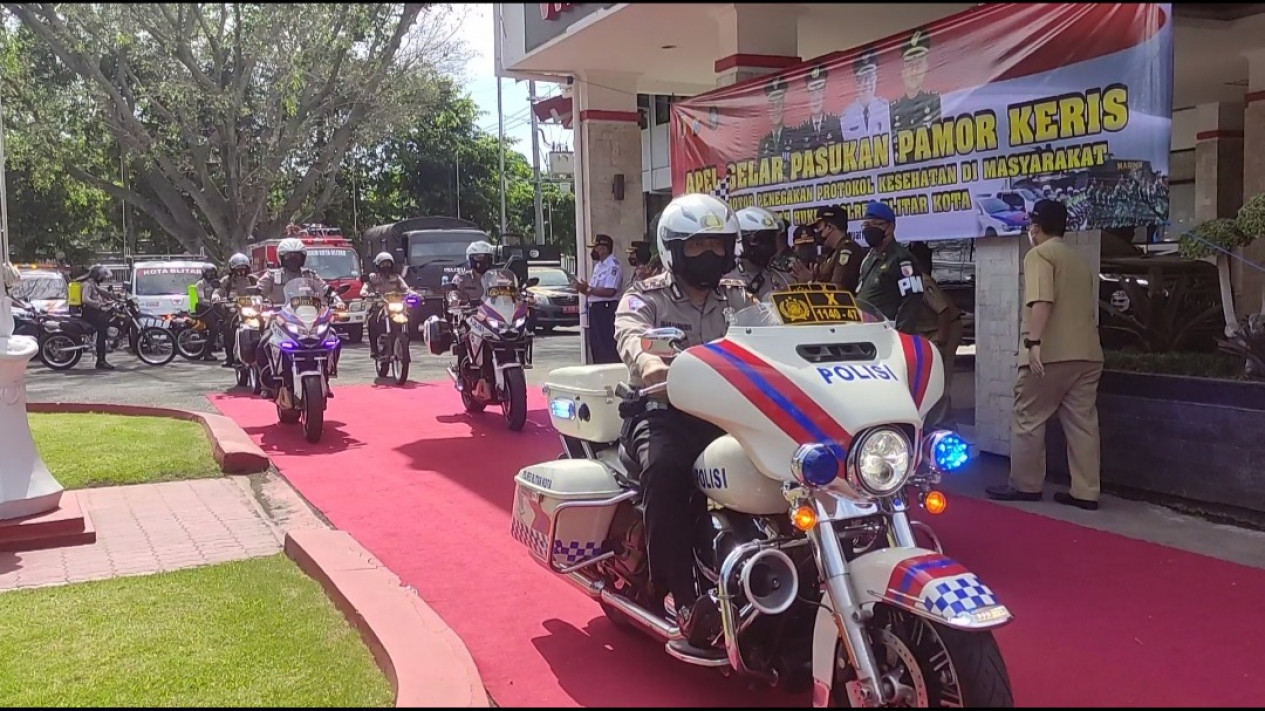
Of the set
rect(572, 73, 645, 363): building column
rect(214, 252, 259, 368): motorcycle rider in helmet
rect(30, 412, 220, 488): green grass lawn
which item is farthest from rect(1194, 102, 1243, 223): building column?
rect(30, 412, 220, 488): green grass lawn

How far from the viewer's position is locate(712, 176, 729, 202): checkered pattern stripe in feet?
31.2

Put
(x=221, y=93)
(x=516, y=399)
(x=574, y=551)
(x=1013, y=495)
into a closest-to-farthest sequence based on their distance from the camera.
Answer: (x=574, y=551), (x=221, y=93), (x=1013, y=495), (x=516, y=399)

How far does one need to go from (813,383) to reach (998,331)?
15.6 feet

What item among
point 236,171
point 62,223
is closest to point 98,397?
point 236,171

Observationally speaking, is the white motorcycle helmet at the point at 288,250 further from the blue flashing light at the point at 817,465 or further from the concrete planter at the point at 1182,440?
the blue flashing light at the point at 817,465

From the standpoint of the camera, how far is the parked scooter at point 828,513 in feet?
8.65

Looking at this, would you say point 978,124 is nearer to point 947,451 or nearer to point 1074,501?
point 1074,501

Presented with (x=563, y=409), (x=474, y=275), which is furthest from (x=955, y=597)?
(x=474, y=275)

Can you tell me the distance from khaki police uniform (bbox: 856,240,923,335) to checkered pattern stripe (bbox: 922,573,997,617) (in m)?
3.92

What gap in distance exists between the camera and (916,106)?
718cm

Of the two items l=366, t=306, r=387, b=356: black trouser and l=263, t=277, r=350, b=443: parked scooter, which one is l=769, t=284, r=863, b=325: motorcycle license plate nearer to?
l=263, t=277, r=350, b=443: parked scooter

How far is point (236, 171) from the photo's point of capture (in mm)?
6121

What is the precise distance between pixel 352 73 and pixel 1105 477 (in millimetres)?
4977

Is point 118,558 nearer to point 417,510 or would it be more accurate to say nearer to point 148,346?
point 417,510
